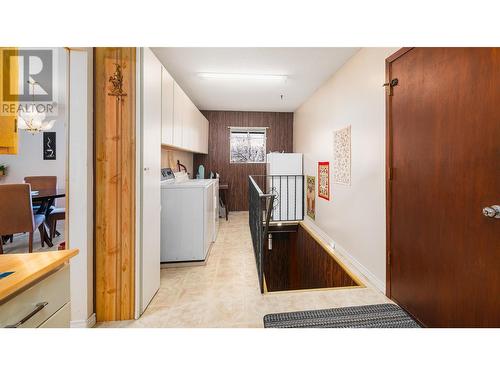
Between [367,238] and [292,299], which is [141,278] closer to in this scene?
[292,299]

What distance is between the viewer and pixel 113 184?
5.51ft

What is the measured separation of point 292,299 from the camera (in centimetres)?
193

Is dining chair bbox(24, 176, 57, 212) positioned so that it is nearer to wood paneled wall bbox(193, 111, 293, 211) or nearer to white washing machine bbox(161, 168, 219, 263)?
white washing machine bbox(161, 168, 219, 263)

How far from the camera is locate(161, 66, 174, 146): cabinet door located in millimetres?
2306

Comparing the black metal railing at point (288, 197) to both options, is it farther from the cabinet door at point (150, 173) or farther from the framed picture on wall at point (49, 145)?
the framed picture on wall at point (49, 145)

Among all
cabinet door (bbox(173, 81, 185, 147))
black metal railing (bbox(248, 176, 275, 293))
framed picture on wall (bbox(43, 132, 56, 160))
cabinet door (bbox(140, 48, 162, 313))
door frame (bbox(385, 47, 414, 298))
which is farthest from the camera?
framed picture on wall (bbox(43, 132, 56, 160))

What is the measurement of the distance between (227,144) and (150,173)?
3.86 metres

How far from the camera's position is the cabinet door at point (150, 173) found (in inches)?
69.8

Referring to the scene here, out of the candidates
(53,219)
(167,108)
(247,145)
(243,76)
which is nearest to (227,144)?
(247,145)

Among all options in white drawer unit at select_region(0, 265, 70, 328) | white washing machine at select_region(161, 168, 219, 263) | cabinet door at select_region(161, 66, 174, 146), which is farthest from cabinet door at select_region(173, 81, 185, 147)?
white drawer unit at select_region(0, 265, 70, 328)

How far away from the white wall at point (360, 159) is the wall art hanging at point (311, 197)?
0.37 m

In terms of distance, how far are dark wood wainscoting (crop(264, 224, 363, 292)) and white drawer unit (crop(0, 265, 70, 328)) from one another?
259 cm

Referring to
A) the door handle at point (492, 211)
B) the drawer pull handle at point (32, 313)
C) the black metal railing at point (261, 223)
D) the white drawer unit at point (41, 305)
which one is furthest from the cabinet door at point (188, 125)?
the door handle at point (492, 211)
